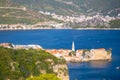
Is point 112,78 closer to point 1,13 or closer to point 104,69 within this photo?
point 104,69

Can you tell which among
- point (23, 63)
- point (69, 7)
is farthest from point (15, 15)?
point (23, 63)

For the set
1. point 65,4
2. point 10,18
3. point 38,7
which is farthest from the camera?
point 65,4

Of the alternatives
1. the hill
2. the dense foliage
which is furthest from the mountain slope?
the dense foliage

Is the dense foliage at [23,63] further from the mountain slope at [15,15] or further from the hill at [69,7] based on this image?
the hill at [69,7]

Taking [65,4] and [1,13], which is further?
[65,4]

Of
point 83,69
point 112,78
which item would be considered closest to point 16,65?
point 112,78

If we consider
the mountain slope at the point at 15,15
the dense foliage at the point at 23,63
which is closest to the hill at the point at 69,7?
the mountain slope at the point at 15,15

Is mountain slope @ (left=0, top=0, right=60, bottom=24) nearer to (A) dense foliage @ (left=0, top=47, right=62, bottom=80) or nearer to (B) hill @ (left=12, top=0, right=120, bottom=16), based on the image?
(B) hill @ (left=12, top=0, right=120, bottom=16)

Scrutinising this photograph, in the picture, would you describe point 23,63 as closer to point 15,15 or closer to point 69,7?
point 15,15
